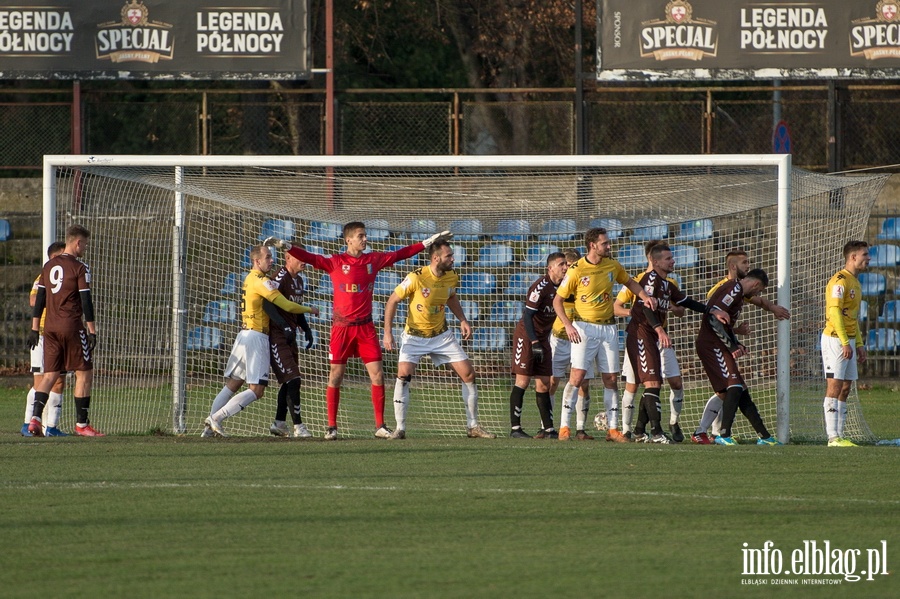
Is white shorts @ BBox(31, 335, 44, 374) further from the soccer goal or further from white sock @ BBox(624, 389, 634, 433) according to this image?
white sock @ BBox(624, 389, 634, 433)

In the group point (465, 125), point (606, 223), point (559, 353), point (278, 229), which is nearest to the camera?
point (559, 353)

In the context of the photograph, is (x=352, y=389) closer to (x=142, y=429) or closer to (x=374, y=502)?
(x=142, y=429)

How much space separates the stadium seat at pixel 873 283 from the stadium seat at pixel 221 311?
9491 mm

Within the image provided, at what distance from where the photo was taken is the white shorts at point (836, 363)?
1105 centimetres

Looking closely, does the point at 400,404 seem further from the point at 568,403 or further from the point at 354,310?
the point at 568,403

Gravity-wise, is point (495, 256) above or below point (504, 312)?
above

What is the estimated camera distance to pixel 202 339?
554 inches

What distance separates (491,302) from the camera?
1603cm

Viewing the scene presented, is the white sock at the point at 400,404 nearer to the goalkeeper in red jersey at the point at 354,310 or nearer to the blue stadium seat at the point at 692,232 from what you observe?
the goalkeeper in red jersey at the point at 354,310

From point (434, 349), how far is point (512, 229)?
4608 mm

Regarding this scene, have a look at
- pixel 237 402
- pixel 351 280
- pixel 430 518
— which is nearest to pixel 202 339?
pixel 237 402

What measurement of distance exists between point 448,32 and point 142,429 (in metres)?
18.0

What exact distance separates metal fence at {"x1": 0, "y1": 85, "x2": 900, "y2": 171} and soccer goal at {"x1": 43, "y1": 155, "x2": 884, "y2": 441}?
2610mm

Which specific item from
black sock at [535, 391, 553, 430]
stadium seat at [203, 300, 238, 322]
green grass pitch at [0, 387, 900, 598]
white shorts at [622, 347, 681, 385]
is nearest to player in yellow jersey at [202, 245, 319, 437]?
green grass pitch at [0, 387, 900, 598]
